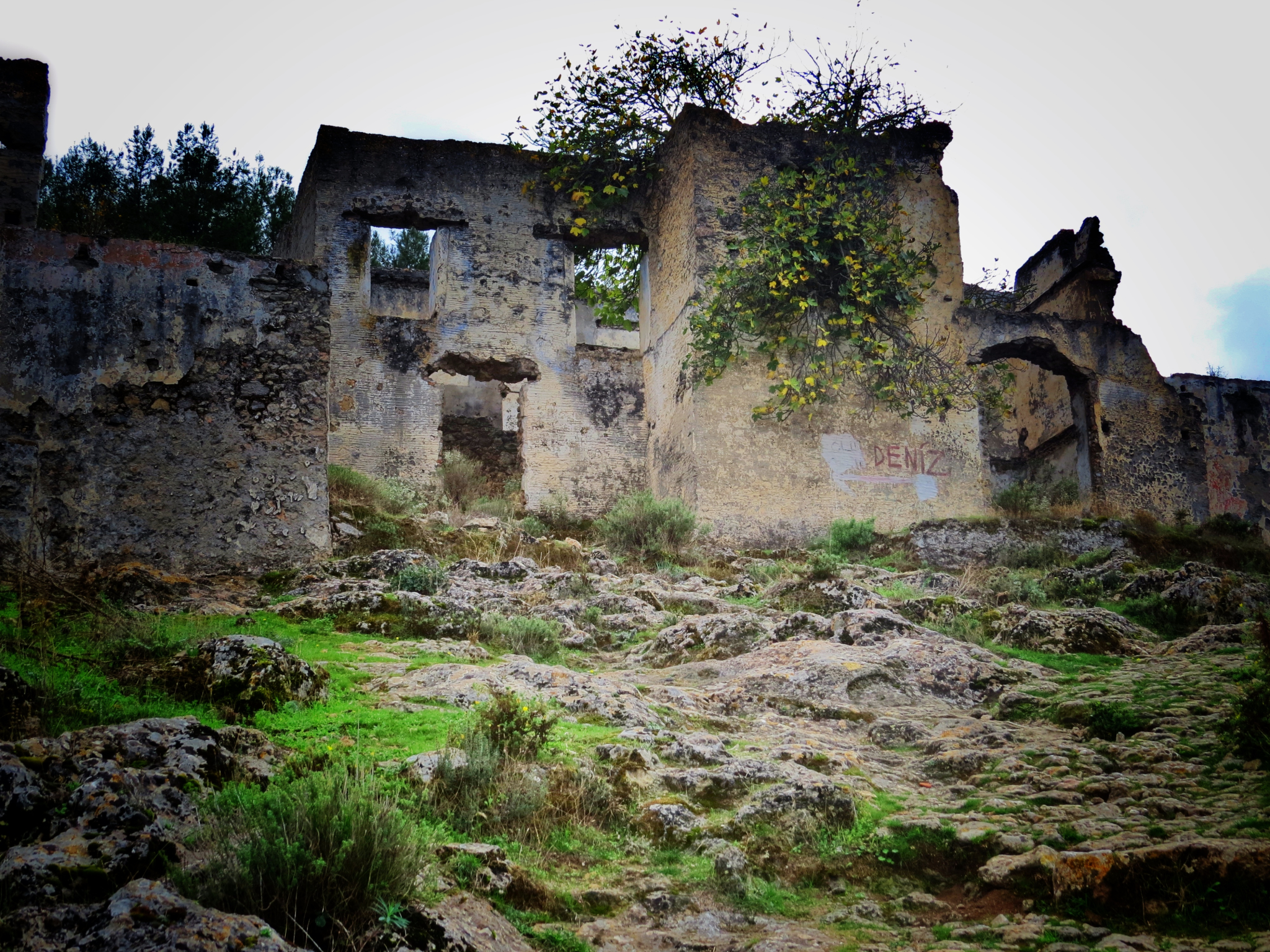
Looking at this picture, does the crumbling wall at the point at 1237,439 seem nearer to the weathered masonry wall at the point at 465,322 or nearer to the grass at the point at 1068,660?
the weathered masonry wall at the point at 465,322

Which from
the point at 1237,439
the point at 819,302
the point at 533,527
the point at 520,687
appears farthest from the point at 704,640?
the point at 1237,439

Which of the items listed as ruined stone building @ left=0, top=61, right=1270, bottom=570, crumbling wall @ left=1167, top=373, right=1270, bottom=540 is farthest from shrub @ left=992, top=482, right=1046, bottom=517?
crumbling wall @ left=1167, top=373, right=1270, bottom=540

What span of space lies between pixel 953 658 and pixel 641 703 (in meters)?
2.58

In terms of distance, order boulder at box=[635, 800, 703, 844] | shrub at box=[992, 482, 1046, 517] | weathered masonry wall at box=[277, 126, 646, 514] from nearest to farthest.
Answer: boulder at box=[635, 800, 703, 844]
weathered masonry wall at box=[277, 126, 646, 514]
shrub at box=[992, 482, 1046, 517]

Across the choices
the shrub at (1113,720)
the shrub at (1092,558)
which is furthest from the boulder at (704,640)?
the shrub at (1092,558)

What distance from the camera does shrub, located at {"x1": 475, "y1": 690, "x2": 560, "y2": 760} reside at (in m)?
5.63

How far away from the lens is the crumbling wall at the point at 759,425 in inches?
551

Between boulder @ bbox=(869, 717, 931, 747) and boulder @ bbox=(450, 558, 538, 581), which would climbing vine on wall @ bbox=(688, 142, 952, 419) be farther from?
boulder @ bbox=(869, 717, 931, 747)

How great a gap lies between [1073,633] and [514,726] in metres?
5.49

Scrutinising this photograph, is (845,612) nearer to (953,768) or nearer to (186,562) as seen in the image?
(953,768)

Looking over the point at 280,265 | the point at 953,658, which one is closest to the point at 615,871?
the point at 953,658

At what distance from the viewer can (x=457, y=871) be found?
14.5 ft

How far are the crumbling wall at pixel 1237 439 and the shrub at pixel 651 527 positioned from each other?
13.4 meters

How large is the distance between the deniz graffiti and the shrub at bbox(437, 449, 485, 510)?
185 inches
